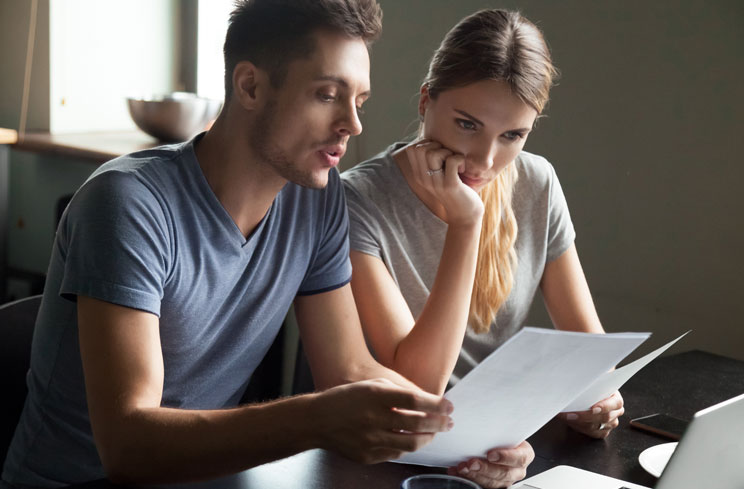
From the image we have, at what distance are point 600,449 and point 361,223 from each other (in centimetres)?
58

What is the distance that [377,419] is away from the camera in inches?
32.2

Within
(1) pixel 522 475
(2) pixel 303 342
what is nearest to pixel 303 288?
(2) pixel 303 342

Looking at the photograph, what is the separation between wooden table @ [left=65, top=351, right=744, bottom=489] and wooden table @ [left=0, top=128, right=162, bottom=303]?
67.2 inches

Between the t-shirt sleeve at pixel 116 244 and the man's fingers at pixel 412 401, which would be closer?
the man's fingers at pixel 412 401

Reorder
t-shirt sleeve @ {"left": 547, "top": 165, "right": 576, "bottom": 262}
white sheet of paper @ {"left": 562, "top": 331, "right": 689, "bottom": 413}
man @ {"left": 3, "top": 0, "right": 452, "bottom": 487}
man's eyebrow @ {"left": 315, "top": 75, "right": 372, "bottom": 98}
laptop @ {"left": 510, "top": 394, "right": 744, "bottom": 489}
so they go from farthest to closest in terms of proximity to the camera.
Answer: t-shirt sleeve @ {"left": 547, "top": 165, "right": 576, "bottom": 262} → man's eyebrow @ {"left": 315, "top": 75, "right": 372, "bottom": 98} → white sheet of paper @ {"left": 562, "top": 331, "right": 689, "bottom": 413} → man @ {"left": 3, "top": 0, "right": 452, "bottom": 487} → laptop @ {"left": 510, "top": 394, "right": 744, "bottom": 489}

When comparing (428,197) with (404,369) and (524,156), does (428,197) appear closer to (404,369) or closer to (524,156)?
(524,156)

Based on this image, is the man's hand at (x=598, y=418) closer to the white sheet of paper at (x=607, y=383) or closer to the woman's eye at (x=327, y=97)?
the white sheet of paper at (x=607, y=383)

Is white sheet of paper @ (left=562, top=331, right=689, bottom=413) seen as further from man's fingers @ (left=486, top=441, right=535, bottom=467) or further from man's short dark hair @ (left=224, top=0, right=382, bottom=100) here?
man's short dark hair @ (left=224, top=0, right=382, bottom=100)

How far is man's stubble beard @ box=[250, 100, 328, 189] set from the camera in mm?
1185

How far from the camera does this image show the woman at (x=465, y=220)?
4.54ft

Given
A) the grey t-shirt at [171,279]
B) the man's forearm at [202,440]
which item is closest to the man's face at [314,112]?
the grey t-shirt at [171,279]

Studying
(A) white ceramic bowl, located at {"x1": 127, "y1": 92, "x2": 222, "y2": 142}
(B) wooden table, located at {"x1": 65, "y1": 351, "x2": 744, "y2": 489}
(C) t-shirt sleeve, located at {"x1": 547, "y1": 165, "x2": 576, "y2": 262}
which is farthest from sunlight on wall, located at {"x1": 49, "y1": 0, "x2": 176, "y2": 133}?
(B) wooden table, located at {"x1": 65, "y1": 351, "x2": 744, "y2": 489}

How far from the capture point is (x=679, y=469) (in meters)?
0.80

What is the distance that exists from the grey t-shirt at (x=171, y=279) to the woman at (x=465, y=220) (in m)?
0.15
